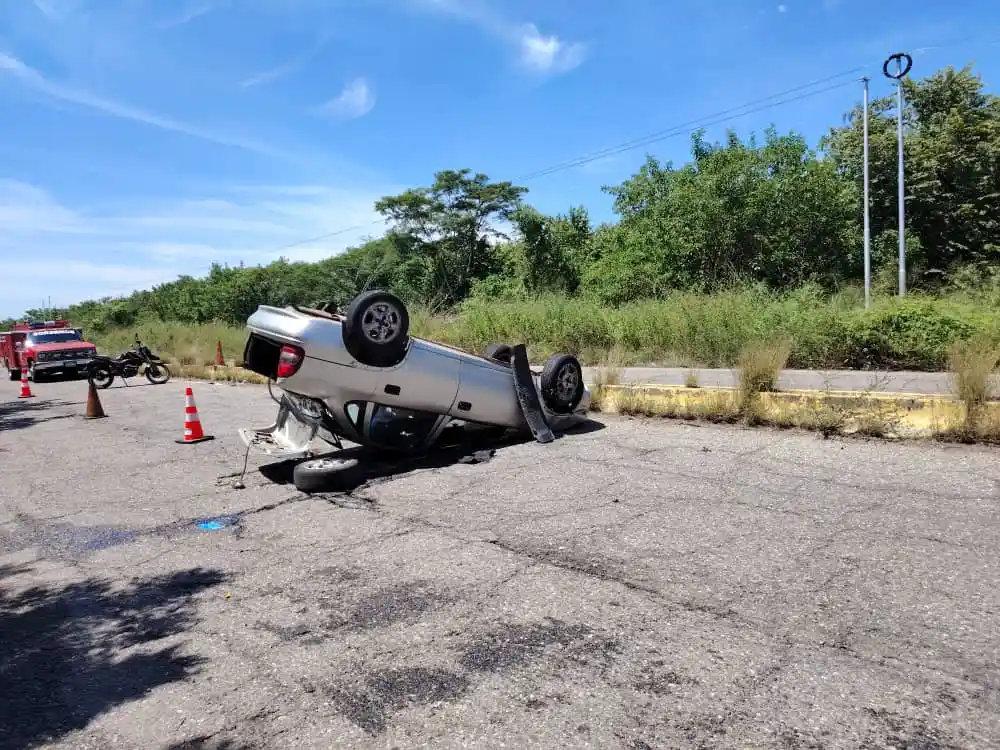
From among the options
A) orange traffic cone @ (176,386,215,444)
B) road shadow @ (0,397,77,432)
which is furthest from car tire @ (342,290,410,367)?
road shadow @ (0,397,77,432)

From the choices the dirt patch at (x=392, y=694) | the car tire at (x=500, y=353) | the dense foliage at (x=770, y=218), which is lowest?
the dirt patch at (x=392, y=694)

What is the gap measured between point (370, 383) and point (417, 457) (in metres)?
1.11

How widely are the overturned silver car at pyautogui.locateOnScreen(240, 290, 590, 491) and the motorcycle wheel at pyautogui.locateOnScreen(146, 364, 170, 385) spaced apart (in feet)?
45.6

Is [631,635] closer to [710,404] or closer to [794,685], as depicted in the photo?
[794,685]

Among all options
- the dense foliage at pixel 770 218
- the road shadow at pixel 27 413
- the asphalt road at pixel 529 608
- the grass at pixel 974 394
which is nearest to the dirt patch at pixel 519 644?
the asphalt road at pixel 529 608

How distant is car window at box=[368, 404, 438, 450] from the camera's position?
638cm

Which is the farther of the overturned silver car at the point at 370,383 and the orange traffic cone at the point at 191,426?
the orange traffic cone at the point at 191,426

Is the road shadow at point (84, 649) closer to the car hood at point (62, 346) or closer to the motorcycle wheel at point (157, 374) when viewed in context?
the motorcycle wheel at point (157, 374)

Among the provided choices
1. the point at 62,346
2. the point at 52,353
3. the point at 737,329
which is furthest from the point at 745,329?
the point at 62,346

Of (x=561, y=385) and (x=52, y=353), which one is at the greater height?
(x=52, y=353)

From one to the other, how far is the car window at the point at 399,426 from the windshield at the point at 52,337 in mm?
23666

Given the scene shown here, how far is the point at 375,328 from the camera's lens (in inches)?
235

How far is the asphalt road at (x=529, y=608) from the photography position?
102 inches

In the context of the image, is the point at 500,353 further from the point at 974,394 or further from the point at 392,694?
the point at 392,694
